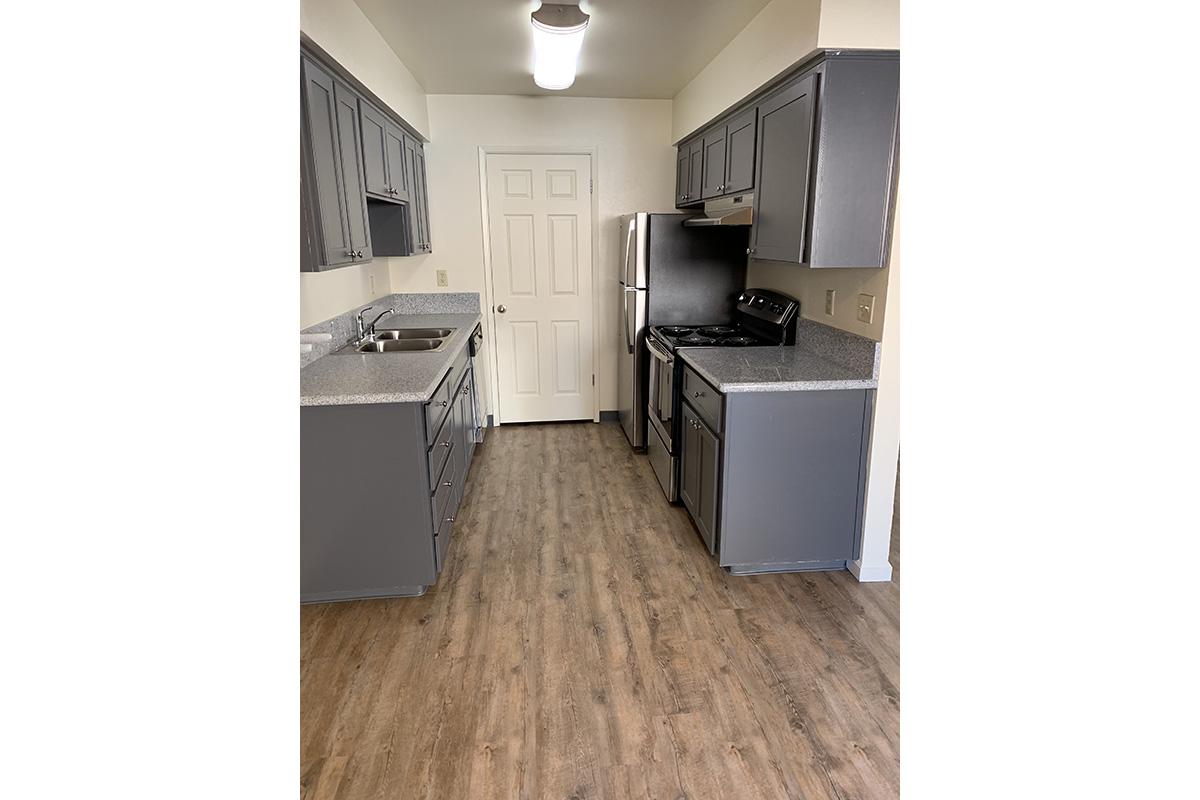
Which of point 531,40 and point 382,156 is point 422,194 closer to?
point 382,156

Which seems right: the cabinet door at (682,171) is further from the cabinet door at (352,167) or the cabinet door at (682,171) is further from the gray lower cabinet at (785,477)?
the cabinet door at (352,167)

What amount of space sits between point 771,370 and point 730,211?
96cm

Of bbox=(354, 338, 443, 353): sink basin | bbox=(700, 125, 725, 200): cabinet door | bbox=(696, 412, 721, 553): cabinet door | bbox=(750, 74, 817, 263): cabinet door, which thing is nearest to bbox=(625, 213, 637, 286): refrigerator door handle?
bbox=(700, 125, 725, 200): cabinet door

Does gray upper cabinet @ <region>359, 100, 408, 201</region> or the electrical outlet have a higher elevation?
gray upper cabinet @ <region>359, 100, 408, 201</region>

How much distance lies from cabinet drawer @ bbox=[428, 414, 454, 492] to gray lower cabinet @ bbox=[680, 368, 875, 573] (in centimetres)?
112

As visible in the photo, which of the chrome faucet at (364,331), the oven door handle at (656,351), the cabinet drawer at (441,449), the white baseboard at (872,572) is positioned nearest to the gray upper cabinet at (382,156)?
the chrome faucet at (364,331)

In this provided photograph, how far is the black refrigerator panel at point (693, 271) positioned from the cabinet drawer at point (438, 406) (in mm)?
1454

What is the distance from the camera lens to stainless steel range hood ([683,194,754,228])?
9.44 ft

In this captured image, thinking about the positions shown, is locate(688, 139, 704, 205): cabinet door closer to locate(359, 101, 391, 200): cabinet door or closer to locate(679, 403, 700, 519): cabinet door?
locate(679, 403, 700, 519): cabinet door

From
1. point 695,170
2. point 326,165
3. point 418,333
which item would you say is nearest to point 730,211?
point 695,170

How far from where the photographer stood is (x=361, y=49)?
2639 mm
